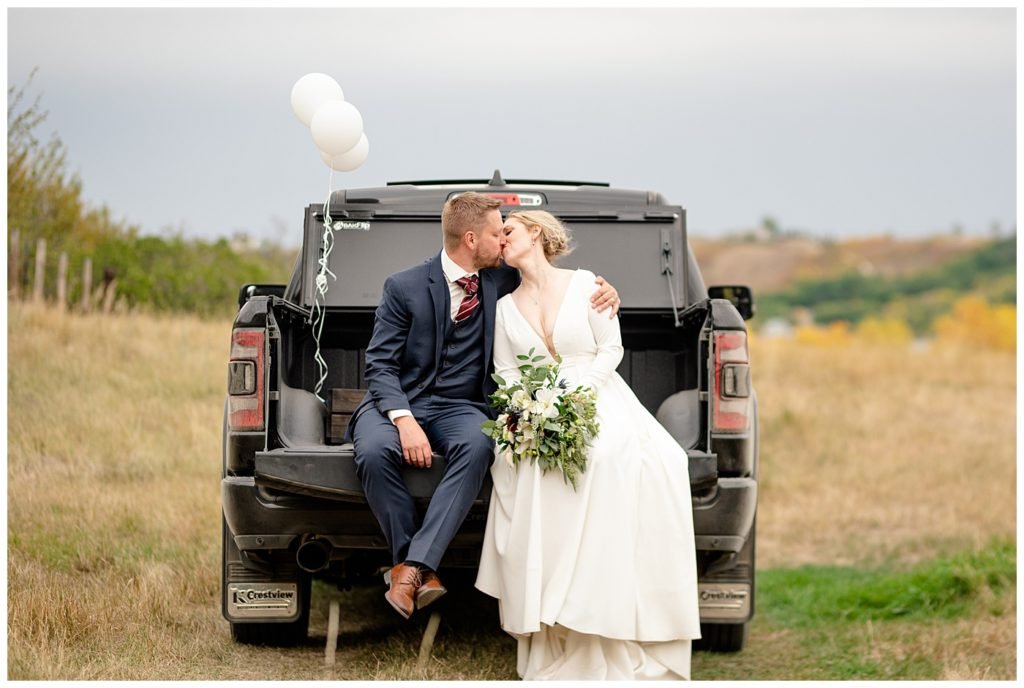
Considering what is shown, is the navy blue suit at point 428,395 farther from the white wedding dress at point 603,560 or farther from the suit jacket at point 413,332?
the white wedding dress at point 603,560

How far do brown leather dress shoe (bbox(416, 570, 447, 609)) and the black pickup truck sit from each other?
324 millimetres

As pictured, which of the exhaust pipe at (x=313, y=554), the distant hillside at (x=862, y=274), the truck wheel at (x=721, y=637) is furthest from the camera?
the distant hillside at (x=862, y=274)

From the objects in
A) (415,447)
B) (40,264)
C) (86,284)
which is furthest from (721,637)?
(86,284)

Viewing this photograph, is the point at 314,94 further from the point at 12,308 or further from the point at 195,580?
the point at 12,308

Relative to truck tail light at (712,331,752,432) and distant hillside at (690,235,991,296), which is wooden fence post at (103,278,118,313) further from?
distant hillside at (690,235,991,296)

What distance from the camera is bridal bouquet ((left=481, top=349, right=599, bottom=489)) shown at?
5008 mm

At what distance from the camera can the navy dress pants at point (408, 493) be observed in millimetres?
5000

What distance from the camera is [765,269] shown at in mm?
58469

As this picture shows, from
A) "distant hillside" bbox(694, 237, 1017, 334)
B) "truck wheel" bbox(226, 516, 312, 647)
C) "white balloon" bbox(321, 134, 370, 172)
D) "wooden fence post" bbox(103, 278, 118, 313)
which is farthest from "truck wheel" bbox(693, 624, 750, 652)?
"distant hillside" bbox(694, 237, 1017, 334)

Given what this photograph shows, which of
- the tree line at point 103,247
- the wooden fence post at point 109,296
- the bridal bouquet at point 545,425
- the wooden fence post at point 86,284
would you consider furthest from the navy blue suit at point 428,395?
the wooden fence post at point 109,296

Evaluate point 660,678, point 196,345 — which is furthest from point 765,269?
point 660,678

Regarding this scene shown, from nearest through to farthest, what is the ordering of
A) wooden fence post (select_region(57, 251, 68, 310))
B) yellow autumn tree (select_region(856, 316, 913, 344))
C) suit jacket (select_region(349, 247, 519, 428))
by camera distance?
suit jacket (select_region(349, 247, 519, 428)) → wooden fence post (select_region(57, 251, 68, 310)) → yellow autumn tree (select_region(856, 316, 913, 344))

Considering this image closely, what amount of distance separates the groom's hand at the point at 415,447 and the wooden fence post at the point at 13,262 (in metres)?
8.51

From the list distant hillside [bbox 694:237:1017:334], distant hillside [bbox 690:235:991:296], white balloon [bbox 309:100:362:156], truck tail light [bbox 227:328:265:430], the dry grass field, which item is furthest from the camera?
distant hillside [bbox 690:235:991:296]
